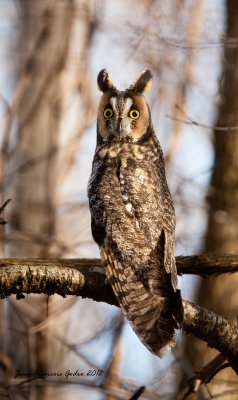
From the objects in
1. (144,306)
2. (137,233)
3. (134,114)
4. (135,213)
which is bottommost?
(144,306)

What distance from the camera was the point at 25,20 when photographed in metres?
7.03

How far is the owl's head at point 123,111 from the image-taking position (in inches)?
153

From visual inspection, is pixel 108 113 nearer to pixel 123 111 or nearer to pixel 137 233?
pixel 123 111

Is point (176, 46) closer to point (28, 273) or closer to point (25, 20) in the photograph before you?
point (28, 273)

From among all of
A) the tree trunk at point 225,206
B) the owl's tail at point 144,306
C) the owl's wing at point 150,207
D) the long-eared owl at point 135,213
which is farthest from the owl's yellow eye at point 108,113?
the tree trunk at point 225,206

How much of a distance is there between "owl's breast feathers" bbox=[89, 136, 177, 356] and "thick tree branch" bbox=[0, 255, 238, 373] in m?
0.10

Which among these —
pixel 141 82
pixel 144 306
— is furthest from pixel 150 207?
pixel 141 82

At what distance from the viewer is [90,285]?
3.20 m

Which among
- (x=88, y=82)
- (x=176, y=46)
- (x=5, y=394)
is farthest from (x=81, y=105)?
(x=5, y=394)

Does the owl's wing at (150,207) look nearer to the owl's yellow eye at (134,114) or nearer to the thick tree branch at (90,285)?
the thick tree branch at (90,285)

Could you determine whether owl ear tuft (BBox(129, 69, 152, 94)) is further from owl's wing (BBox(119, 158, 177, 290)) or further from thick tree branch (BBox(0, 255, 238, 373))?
thick tree branch (BBox(0, 255, 238, 373))

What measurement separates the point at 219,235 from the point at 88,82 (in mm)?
2365

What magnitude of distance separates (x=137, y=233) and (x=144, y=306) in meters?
0.43

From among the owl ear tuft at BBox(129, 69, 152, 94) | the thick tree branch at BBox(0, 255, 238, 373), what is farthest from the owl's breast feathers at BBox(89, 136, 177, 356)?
the owl ear tuft at BBox(129, 69, 152, 94)
